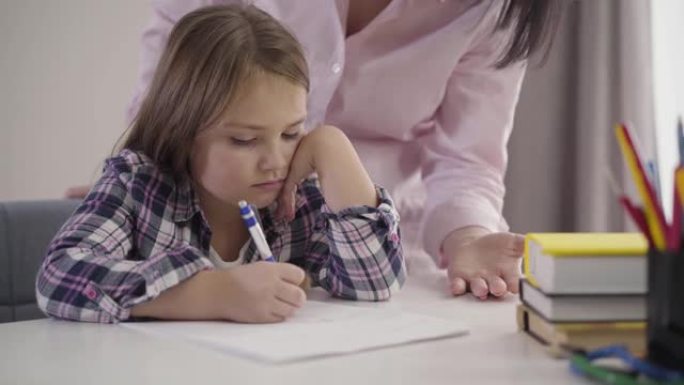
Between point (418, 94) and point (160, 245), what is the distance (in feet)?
1.85

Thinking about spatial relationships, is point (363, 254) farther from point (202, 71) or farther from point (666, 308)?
point (666, 308)

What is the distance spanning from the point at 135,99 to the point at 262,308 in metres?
0.61

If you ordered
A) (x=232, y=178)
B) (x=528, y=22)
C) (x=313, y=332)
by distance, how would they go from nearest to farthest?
(x=313, y=332)
(x=232, y=178)
(x=528, y=22)

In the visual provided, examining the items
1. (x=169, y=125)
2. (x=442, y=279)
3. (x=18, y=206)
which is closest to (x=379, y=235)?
(x=442, y=279)

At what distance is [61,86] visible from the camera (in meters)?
2.48

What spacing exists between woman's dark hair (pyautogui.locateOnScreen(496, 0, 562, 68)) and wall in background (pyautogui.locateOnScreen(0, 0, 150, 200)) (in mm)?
1251

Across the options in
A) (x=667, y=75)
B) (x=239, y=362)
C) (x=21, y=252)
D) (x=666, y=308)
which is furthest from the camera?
(x=667, y=75)

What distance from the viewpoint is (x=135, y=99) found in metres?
1.56

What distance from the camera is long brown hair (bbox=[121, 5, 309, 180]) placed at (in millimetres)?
1258

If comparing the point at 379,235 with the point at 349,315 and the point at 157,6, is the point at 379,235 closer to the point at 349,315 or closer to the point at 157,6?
the point at 349,315

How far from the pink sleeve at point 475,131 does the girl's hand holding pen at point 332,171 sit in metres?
0.33

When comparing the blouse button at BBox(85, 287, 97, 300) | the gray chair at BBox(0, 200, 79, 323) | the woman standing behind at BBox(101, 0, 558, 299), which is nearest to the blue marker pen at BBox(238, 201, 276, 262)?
the blouse button at BBox(85, 287, 97, 300)

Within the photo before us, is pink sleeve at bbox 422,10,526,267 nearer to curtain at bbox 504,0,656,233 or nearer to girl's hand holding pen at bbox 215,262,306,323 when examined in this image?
girl's hand holding pen at bbox 215,262,306,323

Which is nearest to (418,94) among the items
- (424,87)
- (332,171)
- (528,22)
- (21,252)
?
(424,87)
